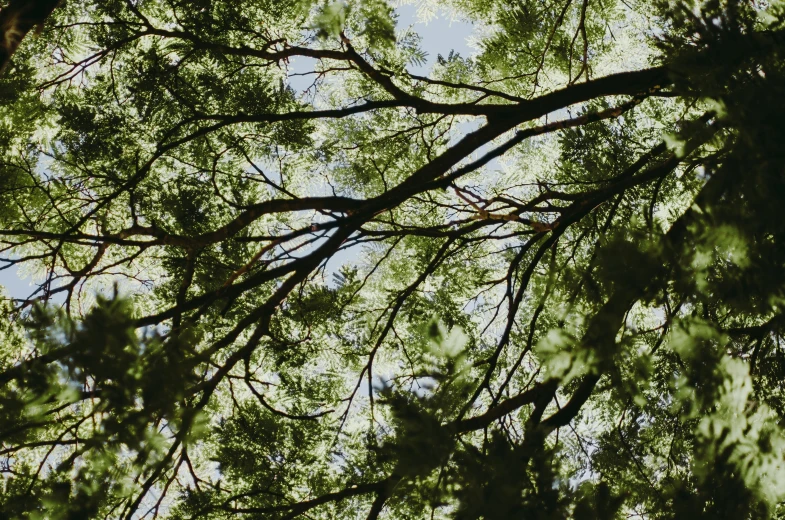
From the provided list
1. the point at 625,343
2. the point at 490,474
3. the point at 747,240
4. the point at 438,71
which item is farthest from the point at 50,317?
the point at 438,71

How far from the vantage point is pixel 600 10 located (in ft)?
14.1

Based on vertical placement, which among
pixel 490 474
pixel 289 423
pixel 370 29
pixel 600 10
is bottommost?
pixel 490 474

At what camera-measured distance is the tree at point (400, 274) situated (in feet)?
3.81

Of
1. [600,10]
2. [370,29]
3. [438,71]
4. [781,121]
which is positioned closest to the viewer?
[781,121]

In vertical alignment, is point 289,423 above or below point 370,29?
below

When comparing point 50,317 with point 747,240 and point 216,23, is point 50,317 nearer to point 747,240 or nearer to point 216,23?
point 747,240

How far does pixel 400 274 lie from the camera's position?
412cm

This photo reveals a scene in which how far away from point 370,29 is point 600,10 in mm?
2753

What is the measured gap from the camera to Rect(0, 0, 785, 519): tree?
1.16m

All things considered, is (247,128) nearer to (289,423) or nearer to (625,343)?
(289,423)

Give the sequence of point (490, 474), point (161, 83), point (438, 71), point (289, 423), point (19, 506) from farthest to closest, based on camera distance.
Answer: point (438, 71)
point (161, 83)
point (289, 423)
point (19, 506)
point (490, 474)

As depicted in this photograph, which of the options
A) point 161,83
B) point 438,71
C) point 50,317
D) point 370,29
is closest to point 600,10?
point 438,71

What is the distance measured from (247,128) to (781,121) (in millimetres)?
3280

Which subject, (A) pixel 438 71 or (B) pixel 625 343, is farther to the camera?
(A) pixel 438 71
